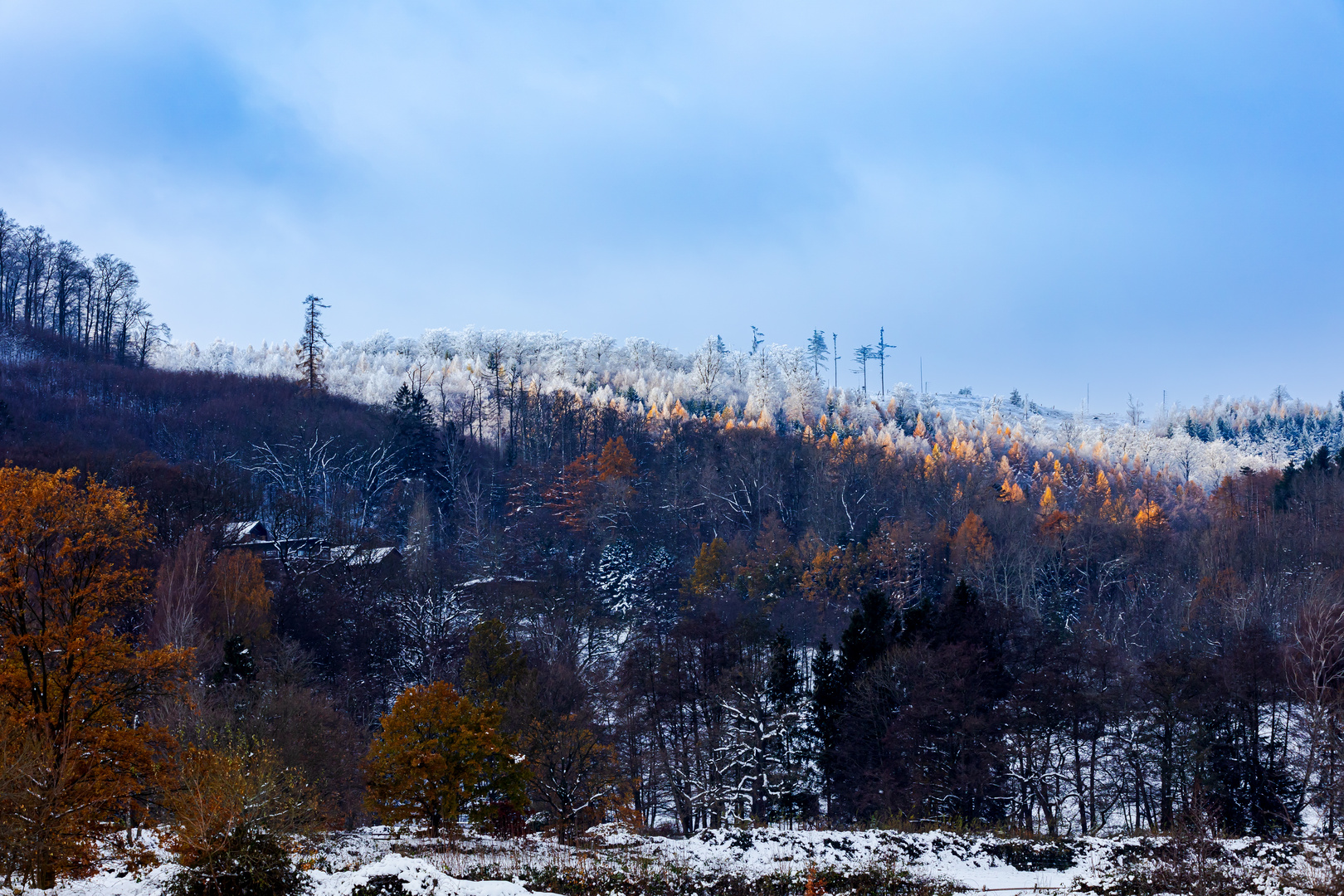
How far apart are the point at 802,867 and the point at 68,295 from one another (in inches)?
4076

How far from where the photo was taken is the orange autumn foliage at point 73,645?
18312 mm

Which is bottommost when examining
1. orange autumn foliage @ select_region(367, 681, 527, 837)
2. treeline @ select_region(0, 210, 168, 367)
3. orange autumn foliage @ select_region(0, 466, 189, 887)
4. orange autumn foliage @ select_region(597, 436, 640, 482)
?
orange autumn foliage @ select_region(367, 681, 527, 837)

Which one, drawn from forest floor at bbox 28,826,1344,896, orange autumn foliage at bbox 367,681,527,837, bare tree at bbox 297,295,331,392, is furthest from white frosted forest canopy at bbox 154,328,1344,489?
forest floor at bbox 28,826,1344,896

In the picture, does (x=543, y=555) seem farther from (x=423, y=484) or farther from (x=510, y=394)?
(x=510, y=394)

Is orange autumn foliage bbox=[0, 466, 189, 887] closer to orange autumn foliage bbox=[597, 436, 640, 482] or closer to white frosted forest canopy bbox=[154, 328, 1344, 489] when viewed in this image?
orange autumn foliage bbox=[597, 436, 640, 482]

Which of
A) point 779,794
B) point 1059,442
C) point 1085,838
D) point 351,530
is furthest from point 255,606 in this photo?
point 1059,442

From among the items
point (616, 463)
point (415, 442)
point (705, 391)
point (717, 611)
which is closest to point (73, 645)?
point (717, 611)

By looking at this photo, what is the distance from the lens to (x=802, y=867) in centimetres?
1803

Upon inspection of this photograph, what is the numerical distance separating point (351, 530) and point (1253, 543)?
7097cm

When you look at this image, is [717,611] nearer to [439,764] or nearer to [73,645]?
[439,764]

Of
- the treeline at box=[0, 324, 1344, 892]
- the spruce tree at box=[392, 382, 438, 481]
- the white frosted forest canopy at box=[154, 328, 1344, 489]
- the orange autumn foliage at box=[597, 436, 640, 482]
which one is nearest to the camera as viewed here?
the treeline at box=[0, 324, 1344, 892]

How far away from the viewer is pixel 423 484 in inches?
2980

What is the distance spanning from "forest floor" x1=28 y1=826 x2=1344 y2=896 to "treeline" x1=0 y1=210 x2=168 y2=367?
91162 mm

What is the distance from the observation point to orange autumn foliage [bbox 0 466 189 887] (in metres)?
18.3
